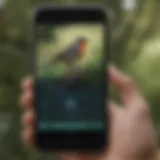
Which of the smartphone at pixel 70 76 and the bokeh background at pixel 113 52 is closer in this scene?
the smartphone at pixel 70 76

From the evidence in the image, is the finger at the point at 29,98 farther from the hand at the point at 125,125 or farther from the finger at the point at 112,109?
the finger at the point at 112,109

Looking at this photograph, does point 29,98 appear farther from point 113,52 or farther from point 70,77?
point 113,52

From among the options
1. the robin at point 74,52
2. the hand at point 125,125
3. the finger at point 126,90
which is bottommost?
the hand at point 125,125

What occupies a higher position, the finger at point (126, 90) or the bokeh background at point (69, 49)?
the bokeh background at point (69, 49)

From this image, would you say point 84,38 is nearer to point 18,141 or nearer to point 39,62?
point 39,62

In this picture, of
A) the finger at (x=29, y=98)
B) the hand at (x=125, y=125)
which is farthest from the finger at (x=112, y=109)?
the finger at (x=29, y=98)

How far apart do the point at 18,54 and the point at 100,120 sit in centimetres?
19

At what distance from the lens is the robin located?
0.74 metres

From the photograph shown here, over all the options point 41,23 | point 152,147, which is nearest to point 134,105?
point 152,147

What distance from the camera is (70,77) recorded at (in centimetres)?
75

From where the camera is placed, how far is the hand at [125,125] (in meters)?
0.77

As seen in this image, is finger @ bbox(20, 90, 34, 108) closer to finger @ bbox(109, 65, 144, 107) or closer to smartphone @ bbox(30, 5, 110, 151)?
smartphone @ bbox(30, 5, 110, 151)

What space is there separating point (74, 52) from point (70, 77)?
0.11ft

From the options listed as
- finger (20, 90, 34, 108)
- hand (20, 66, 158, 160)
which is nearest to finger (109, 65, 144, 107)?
hand (20, 66, 158, 160)
